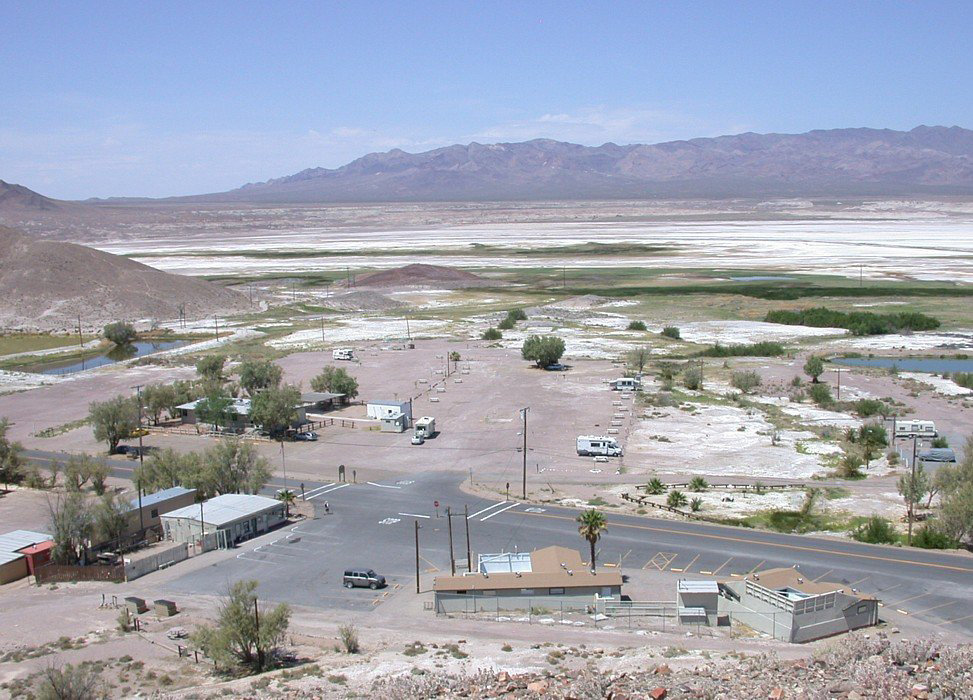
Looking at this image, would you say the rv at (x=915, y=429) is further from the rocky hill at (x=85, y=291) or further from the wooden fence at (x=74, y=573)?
the rocky hill at (x=85, y=291)

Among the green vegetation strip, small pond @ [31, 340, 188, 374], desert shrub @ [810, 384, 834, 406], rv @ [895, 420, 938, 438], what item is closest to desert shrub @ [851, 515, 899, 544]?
rv @ [895, 420, 938, 438]

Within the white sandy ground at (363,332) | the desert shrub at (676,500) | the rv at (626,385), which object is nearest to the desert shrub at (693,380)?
the rv at (626,385)

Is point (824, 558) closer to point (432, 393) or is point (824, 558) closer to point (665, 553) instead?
point (665, 553)

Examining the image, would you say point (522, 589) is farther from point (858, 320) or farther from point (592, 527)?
point (858, 320)

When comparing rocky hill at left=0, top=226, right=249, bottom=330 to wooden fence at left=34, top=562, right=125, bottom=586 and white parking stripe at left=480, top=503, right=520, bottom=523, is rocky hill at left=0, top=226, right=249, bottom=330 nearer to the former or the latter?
wooden fence at left=34, top=562, right=125, bottom=586

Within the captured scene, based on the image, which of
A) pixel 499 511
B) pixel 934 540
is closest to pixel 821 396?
pixel 934 540

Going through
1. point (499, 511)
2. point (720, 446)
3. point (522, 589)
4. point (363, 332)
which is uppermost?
point (363, 332)
